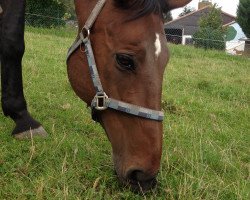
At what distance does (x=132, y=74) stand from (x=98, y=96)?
25 cm

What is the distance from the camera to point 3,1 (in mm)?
3209

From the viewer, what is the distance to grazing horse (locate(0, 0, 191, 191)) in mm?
2236

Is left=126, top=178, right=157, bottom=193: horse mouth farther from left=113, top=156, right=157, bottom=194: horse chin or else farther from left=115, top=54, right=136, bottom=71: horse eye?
left=115, top=54, right=136, bottom=71: horse eye

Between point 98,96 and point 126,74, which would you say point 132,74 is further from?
point 98,96

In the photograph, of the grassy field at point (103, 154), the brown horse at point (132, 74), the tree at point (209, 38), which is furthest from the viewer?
the tree at point (209, 38)

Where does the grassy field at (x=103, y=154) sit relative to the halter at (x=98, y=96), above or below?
below

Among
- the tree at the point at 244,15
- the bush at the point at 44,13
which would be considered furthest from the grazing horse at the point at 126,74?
the tree at the point at 244,15

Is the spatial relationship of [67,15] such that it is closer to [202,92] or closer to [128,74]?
[202,92]

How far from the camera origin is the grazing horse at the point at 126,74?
2.24m

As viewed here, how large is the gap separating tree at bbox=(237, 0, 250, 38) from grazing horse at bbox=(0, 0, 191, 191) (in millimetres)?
38447

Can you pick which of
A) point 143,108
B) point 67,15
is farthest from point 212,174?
point 67,15

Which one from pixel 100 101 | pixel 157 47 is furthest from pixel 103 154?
pixel 157 47

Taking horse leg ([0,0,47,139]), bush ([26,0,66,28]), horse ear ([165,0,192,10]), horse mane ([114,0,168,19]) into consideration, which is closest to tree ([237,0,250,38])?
bush ([26,0,66,28])

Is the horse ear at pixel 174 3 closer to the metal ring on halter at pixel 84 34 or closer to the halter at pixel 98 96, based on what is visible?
the halter at pixel 98 96
